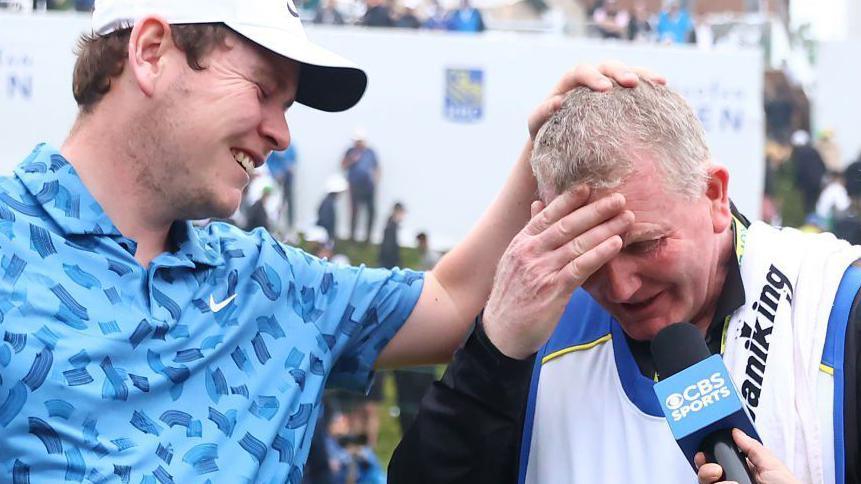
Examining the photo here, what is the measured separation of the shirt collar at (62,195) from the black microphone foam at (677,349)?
1.00 metres

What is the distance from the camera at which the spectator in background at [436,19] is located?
1898 cm

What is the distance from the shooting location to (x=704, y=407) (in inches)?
85.2


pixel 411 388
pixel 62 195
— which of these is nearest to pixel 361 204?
pixel 411 388

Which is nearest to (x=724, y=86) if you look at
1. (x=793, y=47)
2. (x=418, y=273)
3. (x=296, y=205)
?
(x=296, y=205)

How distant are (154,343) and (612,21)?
19.4m

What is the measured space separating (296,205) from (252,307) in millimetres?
13855

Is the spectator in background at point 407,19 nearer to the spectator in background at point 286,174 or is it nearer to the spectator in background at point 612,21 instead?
the spectator in background at point 286,174

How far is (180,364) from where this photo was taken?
8.30ft

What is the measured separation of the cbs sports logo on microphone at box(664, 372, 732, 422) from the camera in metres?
2.17

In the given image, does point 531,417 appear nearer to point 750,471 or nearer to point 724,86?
point 750,471

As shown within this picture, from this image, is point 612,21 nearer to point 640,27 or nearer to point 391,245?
point 640,27

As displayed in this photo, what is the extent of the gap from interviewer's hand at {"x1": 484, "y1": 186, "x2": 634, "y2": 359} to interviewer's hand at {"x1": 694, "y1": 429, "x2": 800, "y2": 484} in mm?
422

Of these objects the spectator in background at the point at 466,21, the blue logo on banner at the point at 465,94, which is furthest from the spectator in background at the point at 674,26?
the blue logo on banner at the point at 465,94

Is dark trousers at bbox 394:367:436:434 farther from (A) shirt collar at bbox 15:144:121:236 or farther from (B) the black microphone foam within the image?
(B) the black microphone foam
